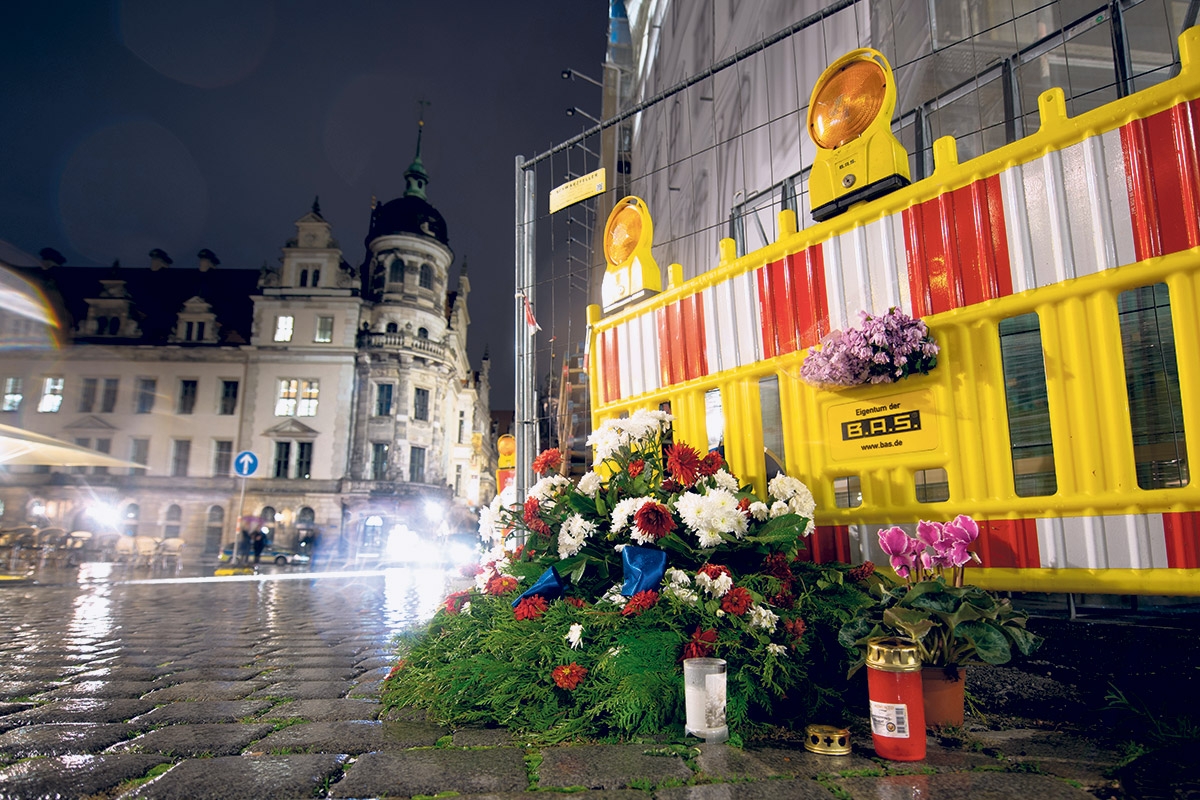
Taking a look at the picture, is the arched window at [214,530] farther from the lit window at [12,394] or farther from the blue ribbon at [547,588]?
the blue ribbon at [547,588]

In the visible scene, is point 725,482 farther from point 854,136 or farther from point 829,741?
point 854,136

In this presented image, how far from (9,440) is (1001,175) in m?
17.1

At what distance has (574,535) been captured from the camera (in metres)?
3.51

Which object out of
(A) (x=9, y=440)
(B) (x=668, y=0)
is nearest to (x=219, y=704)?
(A) (x=9, y=440)

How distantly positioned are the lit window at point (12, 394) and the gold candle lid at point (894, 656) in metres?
45.1

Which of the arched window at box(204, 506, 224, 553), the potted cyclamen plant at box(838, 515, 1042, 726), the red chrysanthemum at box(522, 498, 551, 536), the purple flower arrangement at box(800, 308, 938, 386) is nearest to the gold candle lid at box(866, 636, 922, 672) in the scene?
the potted cyclamen plant at box(838, 515, 1042, 726)

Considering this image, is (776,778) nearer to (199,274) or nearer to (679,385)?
(679,385)

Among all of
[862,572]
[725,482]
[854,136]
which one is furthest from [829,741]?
[854,136]

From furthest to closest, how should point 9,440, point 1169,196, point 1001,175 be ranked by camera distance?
1. point 9,440
2. point 1001,175
3. point 1169,196

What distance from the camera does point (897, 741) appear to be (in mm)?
2455

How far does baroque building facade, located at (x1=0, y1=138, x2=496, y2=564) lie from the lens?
1314 inches

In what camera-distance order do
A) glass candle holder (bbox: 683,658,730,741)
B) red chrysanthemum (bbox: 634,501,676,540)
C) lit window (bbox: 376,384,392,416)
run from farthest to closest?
lit window (bbox: 376,384,392,416)
red chrysanthemum (bbox: 634,501,676,540)
glass candle holder (bbox: 683,658,730,741)

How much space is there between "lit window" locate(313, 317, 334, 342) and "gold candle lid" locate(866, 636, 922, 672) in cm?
3554

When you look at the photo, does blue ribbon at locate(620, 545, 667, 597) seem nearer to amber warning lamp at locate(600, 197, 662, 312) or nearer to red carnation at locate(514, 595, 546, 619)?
red carnation at locate(514, 595, 546, 619)
